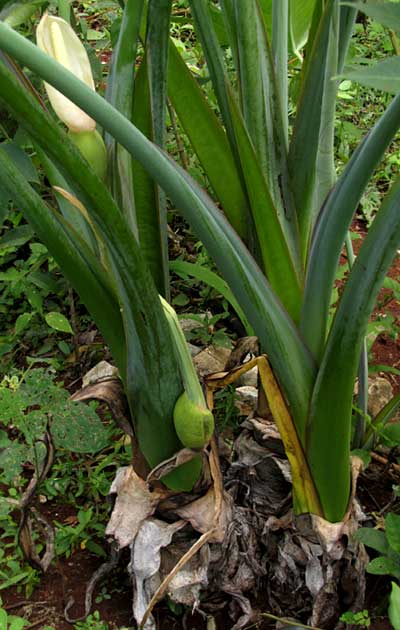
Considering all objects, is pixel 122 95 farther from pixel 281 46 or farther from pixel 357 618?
pixel 357 618

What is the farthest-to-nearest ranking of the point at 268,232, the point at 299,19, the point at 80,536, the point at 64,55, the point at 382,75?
the point at 299,19 → the point at 80,536 → the point at 268,232 → the point at 64,55 → the point at 382,75

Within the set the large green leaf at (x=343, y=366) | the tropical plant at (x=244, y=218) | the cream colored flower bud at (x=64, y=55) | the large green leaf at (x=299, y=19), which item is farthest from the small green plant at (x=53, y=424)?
the large green leaf at (x=299, y=19)

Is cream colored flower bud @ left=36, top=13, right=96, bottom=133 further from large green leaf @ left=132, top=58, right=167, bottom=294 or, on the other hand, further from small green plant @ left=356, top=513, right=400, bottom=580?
small green plant @ left=356, top=513, right=400, bottom=580

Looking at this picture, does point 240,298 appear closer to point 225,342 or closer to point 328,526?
point 328,526

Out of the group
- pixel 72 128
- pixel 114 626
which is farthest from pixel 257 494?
pixel 72 128

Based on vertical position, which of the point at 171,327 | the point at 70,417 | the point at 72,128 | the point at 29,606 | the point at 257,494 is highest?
the point at 72,128

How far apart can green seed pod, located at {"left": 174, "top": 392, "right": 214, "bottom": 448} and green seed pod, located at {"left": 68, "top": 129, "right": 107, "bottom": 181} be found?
0.95 feet

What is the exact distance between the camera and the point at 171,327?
3.03 feet

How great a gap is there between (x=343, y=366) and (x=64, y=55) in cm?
47

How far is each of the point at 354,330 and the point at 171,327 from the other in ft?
0.69

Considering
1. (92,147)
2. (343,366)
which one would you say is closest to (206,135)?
(92,147)

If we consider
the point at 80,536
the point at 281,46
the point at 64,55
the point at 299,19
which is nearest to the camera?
the point at 64,55

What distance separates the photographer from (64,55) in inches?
34.3

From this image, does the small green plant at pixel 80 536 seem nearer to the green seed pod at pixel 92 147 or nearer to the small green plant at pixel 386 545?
the small green plant at pixel 386 545
